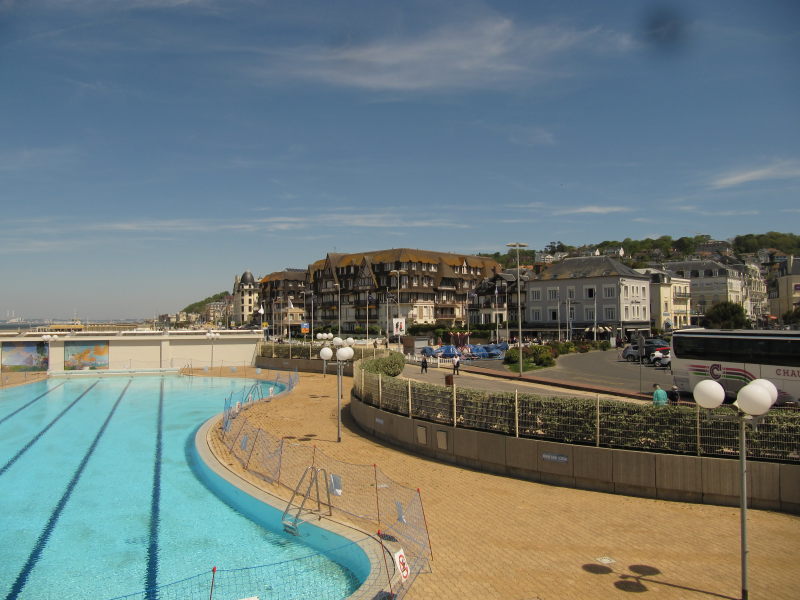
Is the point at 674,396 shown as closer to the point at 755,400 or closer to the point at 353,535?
the point at 755,400

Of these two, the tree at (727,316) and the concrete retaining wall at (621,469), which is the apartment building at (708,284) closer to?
the tree at (727,316)

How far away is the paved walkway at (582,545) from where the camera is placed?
27.3 feet

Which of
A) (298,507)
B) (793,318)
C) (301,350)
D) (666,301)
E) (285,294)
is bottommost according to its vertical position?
(298,507)

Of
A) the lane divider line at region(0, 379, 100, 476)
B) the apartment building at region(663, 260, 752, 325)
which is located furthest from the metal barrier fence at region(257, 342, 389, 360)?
the apartment building at region(663, 260, 752, 325)

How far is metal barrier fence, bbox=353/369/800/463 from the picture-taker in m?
11.7

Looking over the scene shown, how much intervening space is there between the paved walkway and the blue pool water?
7.25 ft

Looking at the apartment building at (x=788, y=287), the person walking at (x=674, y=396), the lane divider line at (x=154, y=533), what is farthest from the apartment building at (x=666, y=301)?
the lane divider line at (x=154, y=533)

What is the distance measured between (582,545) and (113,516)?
11.1 metres

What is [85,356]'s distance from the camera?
→ 48.4m

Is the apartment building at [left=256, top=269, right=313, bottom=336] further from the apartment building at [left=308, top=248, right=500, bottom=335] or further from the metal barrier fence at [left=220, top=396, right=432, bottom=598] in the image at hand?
the metal barrier fence at [left=220, top=396, right=432, bottom=598]

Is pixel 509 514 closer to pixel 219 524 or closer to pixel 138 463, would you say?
pixel 219 524

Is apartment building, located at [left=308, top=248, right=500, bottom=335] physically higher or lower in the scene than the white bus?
higher

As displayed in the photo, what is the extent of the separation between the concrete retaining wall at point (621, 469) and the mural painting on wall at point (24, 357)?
43198 mm

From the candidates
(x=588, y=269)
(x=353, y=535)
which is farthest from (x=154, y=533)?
(x=588, y=269)
